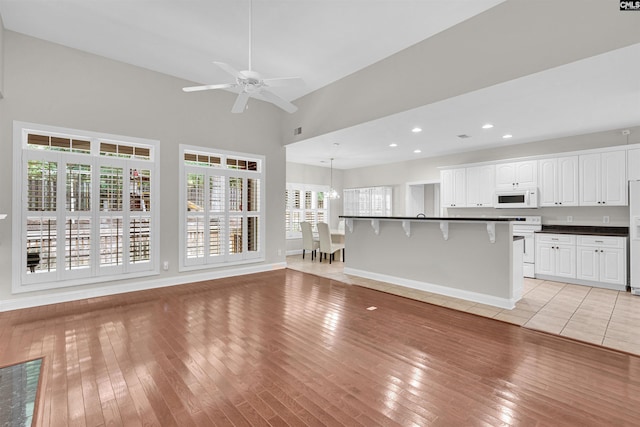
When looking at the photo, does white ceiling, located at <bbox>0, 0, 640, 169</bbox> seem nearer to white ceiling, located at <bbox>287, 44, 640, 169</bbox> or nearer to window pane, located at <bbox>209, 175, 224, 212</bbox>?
white ceiling, located at <bbox>287, 44, 640, 169</bbox>

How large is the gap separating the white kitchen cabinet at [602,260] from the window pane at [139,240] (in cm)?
739

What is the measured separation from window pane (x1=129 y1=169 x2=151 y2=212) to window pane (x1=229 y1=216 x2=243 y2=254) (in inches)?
59.7

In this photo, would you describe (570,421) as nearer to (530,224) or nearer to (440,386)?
(440,386)

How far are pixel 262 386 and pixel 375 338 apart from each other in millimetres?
1294

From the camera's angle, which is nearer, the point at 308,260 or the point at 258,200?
the point at 258,200

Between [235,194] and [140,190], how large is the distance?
1681 mm

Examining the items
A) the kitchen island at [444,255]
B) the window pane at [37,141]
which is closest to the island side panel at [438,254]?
the kitchen island at [444,255]

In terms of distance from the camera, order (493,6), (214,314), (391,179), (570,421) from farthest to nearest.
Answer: (391,179) → (214,314) → (493,6) → (570,421)

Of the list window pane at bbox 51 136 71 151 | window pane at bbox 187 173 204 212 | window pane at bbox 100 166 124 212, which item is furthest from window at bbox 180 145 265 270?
window pane at bbox 51 136 71 151

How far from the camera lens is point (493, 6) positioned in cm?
331

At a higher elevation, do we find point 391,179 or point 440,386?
point 391,179

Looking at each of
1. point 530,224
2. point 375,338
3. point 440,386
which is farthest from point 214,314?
point 530,224

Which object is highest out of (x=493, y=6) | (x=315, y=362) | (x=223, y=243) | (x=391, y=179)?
(x=493, y=6)

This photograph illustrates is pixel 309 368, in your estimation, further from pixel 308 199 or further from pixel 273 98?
pixel 308 199
